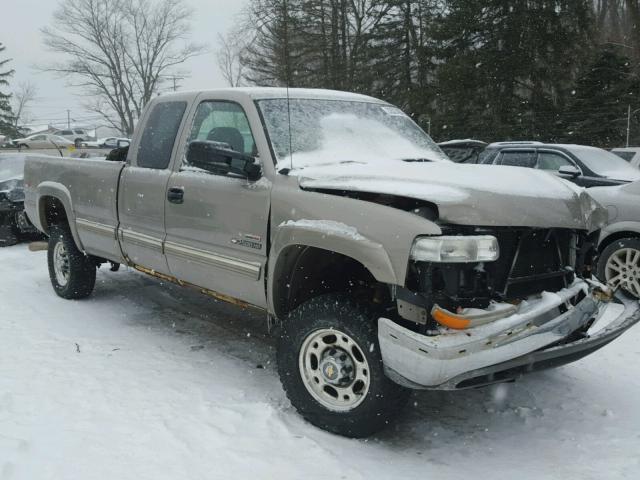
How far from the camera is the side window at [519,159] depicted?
31.2 ft

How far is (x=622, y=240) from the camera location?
6.05 metres

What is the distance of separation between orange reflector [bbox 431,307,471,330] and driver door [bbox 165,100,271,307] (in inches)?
51.5

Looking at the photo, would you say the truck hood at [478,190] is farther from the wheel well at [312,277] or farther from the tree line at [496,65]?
the tree line at [496,65]

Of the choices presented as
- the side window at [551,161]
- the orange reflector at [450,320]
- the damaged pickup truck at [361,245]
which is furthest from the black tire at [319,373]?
the side window at [551,161]

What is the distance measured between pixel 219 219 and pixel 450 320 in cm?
187

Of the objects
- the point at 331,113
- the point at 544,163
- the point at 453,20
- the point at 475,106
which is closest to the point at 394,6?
the point at 453,20

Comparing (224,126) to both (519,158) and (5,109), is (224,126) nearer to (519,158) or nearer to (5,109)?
(519,158)

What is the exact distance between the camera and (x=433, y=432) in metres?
3.65

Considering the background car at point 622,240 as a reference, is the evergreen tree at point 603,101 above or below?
above

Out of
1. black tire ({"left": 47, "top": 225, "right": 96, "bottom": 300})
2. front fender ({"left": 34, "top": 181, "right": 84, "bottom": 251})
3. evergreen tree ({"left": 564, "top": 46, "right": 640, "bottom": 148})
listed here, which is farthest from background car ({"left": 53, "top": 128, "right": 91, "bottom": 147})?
black tire ({"left": 47, "top": 225, "right": 96, "bottom": 300})

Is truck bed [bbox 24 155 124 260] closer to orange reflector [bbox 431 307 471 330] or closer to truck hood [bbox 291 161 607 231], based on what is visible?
truck hood [bbox 291 161 607 231]

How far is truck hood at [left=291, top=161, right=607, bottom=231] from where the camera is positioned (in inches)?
118

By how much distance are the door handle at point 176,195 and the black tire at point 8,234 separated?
23.0 ft

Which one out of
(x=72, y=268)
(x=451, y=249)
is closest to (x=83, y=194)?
(x=72, y=268)
